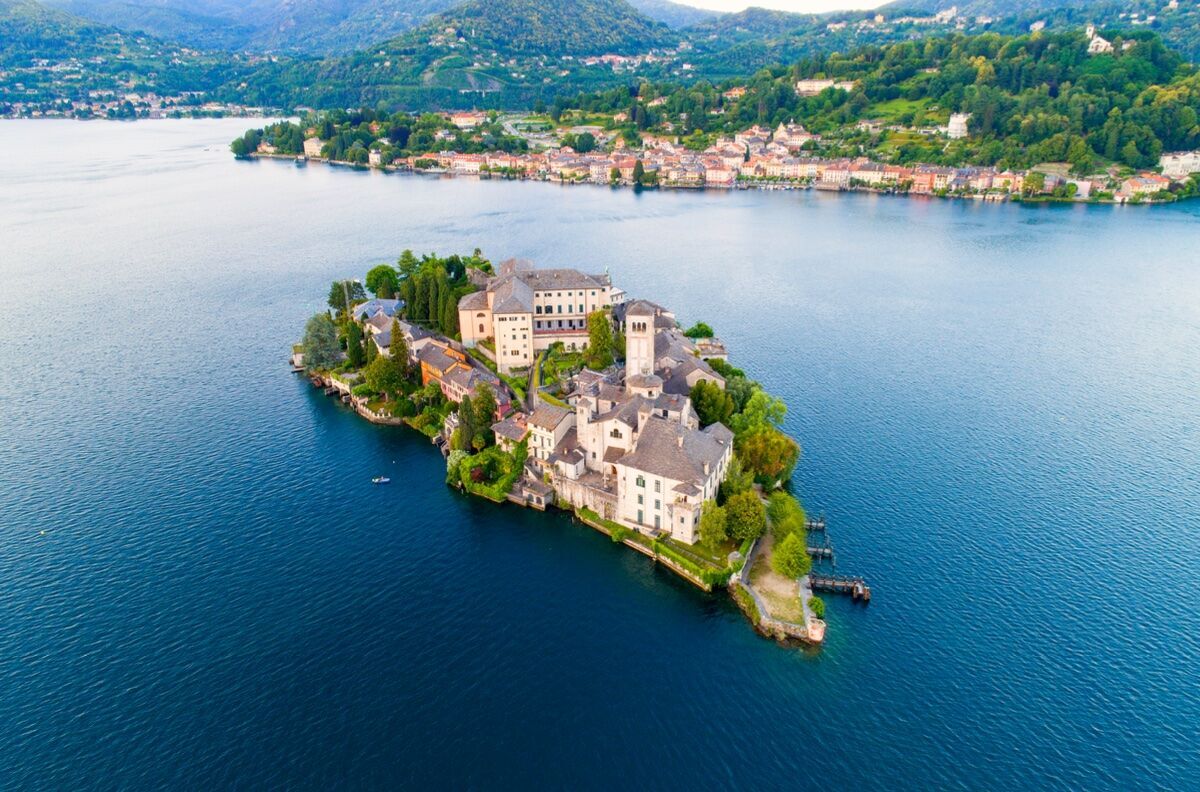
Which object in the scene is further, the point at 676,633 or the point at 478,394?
the point at 478,394

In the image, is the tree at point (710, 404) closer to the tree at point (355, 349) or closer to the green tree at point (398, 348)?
the green tree at point (398, 348)

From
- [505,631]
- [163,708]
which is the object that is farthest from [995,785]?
[163,708]

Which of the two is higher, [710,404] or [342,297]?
[342,297]

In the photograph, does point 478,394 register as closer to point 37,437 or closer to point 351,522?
point 351,522

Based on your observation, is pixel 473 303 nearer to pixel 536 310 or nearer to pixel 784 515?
pixel 536 310

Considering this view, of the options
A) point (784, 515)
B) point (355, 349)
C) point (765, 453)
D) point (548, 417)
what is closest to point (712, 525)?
point (784, 515)

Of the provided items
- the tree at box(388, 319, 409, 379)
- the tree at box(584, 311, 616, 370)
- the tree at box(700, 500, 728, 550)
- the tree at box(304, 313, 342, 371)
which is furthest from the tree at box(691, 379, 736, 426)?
the tree at box(304, 313, 342, 371)
